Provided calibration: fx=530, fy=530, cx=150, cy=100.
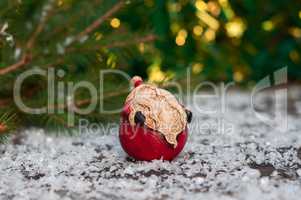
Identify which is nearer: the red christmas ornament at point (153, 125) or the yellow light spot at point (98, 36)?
the red christmas ornament at point (153, 125)

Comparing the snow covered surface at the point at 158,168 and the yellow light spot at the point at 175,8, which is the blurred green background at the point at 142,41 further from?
the snow covered surface at the point at 158,168

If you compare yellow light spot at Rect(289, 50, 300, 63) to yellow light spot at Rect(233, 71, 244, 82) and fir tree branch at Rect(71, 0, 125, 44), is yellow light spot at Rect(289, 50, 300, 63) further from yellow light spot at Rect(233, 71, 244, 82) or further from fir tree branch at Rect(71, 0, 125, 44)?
fir tree branch at Rect(71, 0, 125, 44)

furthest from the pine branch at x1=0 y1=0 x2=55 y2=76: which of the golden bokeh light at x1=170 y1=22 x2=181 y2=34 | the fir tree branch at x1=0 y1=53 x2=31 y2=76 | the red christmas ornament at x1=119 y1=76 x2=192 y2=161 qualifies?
the golden bokeh light at x1=170 y1=22 x2=181 y2=34

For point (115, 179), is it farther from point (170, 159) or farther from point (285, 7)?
point (285, 7)

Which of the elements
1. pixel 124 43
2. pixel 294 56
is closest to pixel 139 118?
pixel 124 43

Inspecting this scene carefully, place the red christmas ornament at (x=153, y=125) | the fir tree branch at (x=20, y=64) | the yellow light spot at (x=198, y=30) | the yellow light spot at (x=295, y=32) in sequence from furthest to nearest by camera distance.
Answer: the yellow light spot at (x=295, y=32) < the yellow light spot at (x=198, y=30) < the fir tree branch at (x=20, y=64) < the red christmas ornament at (x=153, y=125)

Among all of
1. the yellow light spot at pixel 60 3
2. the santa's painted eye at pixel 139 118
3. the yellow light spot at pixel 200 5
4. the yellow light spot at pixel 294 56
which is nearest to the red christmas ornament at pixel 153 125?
the santa's painted eye at pixel 139 118

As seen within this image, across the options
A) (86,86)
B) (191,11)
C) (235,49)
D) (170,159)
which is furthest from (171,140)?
(235,49)
